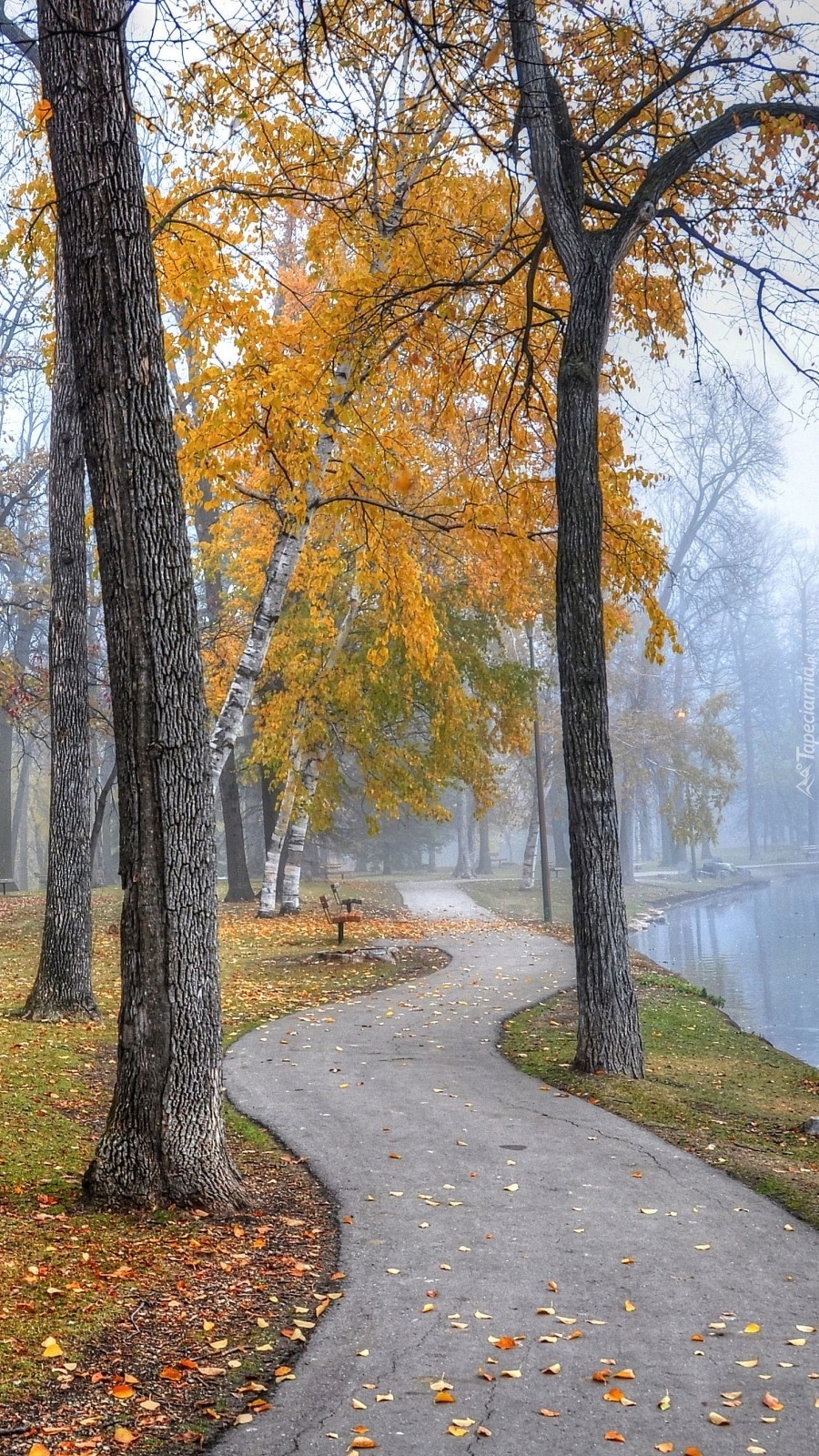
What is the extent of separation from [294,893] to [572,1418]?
19628 millimetres

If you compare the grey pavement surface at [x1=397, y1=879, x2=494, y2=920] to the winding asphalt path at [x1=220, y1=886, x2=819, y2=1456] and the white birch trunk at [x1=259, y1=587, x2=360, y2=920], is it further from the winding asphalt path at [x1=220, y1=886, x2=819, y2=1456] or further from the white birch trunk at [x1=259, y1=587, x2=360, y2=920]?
the winding asphalt path at [x1=220, y1=886, x2=819, y2=1456]

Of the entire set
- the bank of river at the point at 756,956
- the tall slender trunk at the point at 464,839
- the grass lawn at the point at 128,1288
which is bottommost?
the bank of river at the point at 756,956

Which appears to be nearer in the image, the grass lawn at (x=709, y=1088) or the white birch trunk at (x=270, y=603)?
the grass lawn at (x=709, y=1088)

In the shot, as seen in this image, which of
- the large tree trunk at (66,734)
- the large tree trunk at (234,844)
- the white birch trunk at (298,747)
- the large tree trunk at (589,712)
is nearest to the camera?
the large tree trunk at (589,712)

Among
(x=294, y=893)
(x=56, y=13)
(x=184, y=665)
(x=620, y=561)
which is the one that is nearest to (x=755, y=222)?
(x=620, y=561)

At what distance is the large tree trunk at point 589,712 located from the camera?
9.35 m

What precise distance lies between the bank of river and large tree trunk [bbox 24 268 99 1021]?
8317 millimetres

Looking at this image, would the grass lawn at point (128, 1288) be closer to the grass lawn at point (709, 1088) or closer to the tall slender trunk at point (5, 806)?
the grass lawn at point (709, 1088)

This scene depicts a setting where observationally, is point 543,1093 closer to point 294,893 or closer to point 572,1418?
point 572,1418

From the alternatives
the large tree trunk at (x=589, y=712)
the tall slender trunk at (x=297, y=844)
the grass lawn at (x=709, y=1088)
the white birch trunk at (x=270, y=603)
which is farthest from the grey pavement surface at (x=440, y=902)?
the large tree trunk at (x=589, y=712)

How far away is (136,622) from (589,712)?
188 inches

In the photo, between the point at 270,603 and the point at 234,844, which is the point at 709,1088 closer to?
the point at 270,603

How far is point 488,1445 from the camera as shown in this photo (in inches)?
143

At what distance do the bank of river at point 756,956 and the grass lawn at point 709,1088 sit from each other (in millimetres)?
2100
